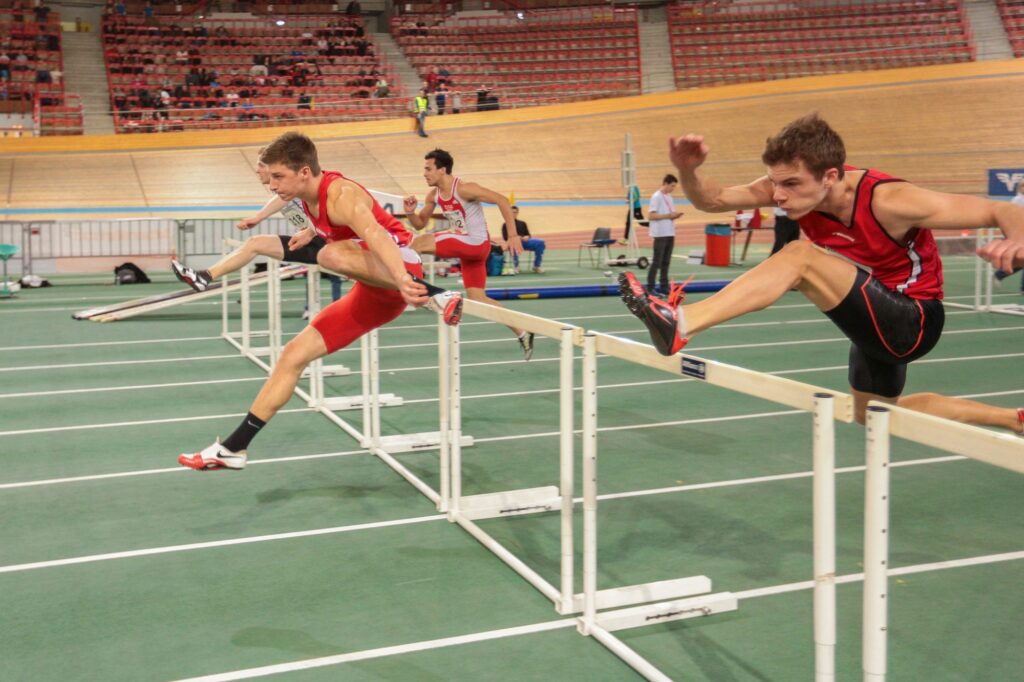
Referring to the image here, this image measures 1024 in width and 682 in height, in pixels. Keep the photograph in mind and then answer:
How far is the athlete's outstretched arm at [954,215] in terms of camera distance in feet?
10.9

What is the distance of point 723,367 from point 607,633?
1.44 m

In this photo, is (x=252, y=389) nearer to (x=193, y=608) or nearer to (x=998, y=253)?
(x=193, y=608)

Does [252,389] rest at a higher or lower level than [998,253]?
lower

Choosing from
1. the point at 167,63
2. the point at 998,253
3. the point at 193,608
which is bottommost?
the point at 193,608

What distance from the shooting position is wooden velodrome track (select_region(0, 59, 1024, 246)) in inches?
1113

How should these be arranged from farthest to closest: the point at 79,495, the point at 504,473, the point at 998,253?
the point at 504,473
the point at 79,495
the point at 998,253

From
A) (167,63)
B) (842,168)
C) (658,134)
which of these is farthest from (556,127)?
(842,168)

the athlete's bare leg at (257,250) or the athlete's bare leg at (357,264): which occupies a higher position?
the athlete's bare leg at (257,250)

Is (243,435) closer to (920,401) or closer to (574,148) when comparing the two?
(920,401)

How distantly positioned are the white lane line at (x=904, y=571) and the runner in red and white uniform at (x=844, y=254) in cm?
83

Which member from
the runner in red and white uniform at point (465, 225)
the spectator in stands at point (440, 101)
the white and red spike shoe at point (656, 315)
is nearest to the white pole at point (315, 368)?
the runner in red and white uniform at point (465, 225)

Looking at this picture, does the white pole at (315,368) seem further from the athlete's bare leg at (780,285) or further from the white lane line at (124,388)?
the athlete's bare leg at (780,285)

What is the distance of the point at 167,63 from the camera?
1372 inches

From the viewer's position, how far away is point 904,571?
486cm
